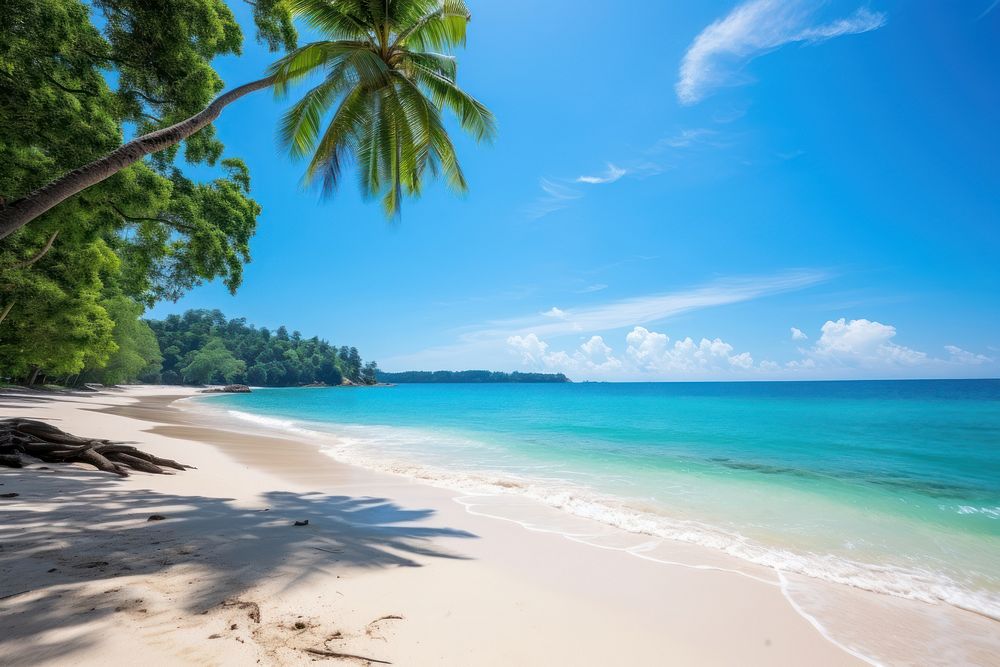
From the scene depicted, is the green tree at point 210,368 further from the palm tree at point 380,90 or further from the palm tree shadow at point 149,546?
the palm tree shadow at point 149,546

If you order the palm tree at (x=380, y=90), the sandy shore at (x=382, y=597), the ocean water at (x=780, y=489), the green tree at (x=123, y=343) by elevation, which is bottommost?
the ocean water at (x=780, y=489)

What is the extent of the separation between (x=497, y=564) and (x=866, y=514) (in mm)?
8079

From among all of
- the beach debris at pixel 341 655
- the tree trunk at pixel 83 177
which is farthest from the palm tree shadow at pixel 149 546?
the tree trunk at pixel 83 177

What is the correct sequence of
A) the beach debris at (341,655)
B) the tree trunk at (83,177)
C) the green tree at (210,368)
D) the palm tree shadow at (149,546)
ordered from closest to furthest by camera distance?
the beach debris at (341,655)
the palm tree shadow at (149,546)
the tree trunk at (83,177)
the green tree at (210,368)

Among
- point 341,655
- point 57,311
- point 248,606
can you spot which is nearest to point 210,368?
point 57,311

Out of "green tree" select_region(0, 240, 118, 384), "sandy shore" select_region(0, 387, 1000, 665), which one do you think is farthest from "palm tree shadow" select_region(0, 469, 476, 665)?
"green tree" select_region(0, 240, 118, 384)

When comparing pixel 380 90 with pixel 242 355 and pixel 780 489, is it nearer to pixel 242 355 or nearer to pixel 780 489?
pixel 780 489

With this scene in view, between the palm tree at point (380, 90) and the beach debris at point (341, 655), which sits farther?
the palm tree at point (380, 90)

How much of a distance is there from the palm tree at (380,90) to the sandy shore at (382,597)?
7.52 meters

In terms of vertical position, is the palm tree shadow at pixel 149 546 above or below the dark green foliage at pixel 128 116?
below

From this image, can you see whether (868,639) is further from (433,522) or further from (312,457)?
(312,457)

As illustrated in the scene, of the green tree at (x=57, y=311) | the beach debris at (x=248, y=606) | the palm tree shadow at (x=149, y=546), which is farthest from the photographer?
the green tree at (x=57, y=311)

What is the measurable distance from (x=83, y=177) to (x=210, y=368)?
117m

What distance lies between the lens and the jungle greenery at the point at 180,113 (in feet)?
21.2
